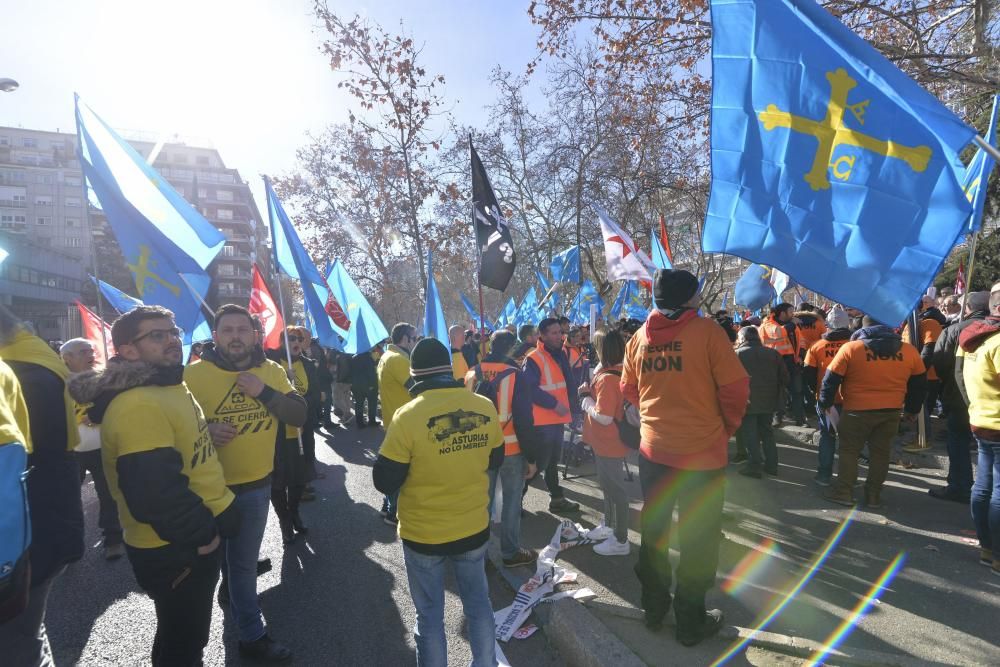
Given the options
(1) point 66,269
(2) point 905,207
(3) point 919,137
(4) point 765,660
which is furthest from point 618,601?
(1) point 66,269

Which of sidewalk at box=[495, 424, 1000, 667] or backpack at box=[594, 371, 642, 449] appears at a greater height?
backpack at box=[594, 371, 642, 449]

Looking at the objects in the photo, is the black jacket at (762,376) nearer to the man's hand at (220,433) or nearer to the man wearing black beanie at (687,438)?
the man wearing black beanie at (687,438)

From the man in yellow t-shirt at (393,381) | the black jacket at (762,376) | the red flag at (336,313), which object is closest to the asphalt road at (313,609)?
the man in yellow t-shirt at (393,381)

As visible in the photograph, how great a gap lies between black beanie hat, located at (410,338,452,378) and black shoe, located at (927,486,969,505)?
5596mm

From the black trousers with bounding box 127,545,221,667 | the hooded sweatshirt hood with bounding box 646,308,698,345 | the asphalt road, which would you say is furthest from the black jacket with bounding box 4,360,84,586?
the hooded sweatshirt hood with bounding box 646,308,698,345

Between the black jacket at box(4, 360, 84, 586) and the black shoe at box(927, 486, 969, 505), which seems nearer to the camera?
the black jacket at box(4, 360, 84, 586)

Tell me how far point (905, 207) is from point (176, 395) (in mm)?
3610

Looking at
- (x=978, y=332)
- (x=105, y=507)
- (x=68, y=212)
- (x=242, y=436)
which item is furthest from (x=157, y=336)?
(x=68, y=212)

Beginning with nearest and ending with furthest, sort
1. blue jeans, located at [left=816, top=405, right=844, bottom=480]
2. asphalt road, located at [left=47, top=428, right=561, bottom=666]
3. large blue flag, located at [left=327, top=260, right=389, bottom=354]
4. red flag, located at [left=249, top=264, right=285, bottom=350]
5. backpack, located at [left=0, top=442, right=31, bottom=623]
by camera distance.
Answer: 1. backpack, located at [left=0, top=442, right=31, bottom=623]
2. asphalt road, located at [left=47, top=428, right=561, bottom=666]
3. blue jeans, located at [left=816, top=405, right=844, bottom=480]
4. red flag, located at [left=249, top=264, right=285, bottom=350]
5. large blue flag, located at [left=327, top=260, right=389, bottom=354]

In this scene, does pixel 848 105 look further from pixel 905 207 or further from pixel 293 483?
pixel 293 483

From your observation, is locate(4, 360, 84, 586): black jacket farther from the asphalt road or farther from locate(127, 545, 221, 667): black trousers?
the asphalt road

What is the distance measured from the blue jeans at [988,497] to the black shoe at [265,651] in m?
4.87

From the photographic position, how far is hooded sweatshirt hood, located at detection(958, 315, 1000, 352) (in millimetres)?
3697

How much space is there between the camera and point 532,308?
45.9 ft
